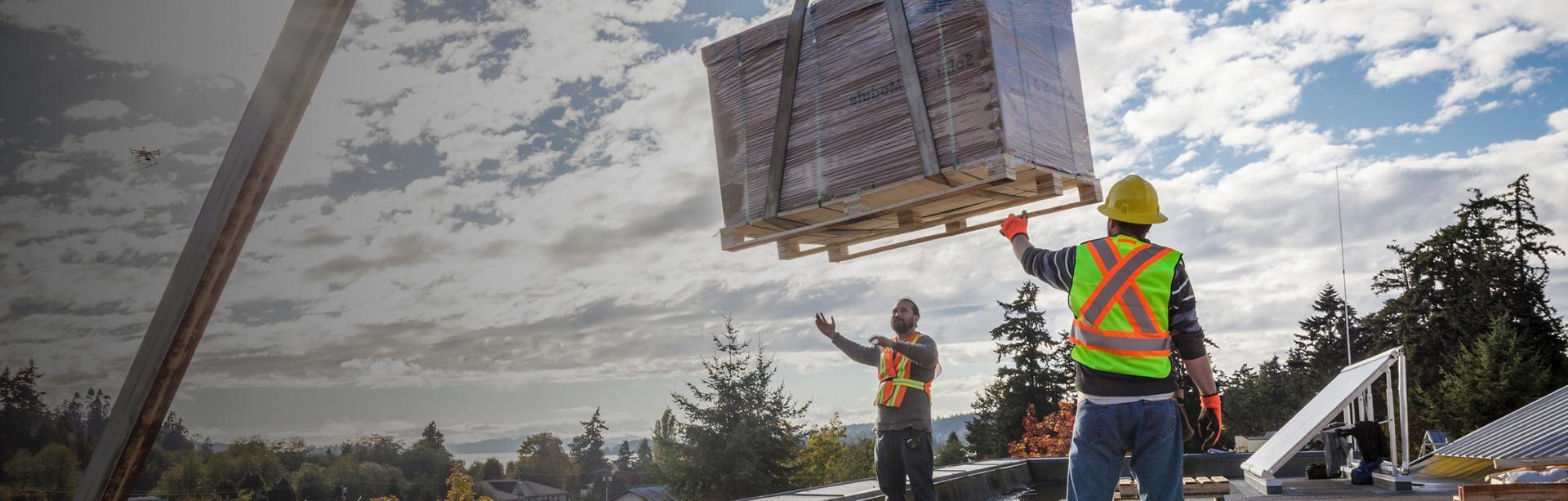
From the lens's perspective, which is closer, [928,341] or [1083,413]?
[1083,413]

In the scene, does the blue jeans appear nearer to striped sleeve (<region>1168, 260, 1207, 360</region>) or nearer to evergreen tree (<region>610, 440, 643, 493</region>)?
striped sleeve (<region>1168, 260, 1207, 360</region>)

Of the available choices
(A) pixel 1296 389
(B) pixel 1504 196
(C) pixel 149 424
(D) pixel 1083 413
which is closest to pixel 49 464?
(C) pixel 149 424

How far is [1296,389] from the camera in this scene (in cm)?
6812

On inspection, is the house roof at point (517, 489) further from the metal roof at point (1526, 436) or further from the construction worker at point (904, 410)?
the construction worker at point (904, 410)

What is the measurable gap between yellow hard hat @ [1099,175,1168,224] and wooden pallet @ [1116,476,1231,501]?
4137 millimetres

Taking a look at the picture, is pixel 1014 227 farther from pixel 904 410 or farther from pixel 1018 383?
pixel 1018 383

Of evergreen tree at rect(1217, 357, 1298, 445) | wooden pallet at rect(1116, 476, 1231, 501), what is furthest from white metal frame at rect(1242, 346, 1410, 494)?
evergreen tree at rect(1217, 357, 1298, 445)

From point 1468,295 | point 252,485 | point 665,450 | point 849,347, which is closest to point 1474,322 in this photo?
point 1468,295

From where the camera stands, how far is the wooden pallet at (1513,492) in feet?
20.5

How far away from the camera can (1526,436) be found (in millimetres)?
13031

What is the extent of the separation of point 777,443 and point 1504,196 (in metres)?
33.9

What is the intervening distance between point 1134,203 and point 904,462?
283 centimetres

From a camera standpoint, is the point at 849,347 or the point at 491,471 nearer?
the point at 849,347

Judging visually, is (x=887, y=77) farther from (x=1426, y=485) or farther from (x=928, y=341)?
(x=1426, y=485)
